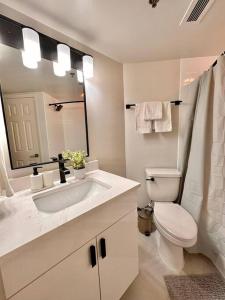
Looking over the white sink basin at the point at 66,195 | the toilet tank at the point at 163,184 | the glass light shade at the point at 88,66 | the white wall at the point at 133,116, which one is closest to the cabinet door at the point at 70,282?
the white sink basin at the point at 66,195

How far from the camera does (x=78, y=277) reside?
82cm

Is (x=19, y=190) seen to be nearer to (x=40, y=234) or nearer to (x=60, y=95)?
(x=40, y=234)

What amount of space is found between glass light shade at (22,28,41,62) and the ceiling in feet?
0.45

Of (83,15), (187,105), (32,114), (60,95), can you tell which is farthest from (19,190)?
(187,105)

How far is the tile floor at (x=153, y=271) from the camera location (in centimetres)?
122

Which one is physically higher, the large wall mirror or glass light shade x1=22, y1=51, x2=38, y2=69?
glass light shade x1=22, y1=51, x2=38, y2=69

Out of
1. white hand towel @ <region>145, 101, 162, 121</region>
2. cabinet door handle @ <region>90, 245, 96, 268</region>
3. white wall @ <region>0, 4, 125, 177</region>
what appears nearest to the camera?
cabinet door handle @ <region>90, 245, 96, 268</region>

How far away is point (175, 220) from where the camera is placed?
1389 mm

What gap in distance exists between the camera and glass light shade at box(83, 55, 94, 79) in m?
1.31

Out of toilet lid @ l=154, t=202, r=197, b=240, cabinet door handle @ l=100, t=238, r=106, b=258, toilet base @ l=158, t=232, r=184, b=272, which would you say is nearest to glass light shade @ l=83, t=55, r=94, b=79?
cabinet door handle @ l=100, t=238, r=106, b=258

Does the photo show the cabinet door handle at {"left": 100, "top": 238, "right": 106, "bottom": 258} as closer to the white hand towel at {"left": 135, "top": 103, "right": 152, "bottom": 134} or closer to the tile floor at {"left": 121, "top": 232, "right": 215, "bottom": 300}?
the tile floor at {"left": 121, "top": 232, "right": 215, "bottom": 300}

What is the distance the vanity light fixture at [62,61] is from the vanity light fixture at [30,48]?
0.15m

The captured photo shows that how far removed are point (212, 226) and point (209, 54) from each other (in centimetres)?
173

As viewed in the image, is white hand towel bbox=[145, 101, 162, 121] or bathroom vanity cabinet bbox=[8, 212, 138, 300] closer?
bathroom vanity cabinet bbox=[8, 212, 138, 300]
